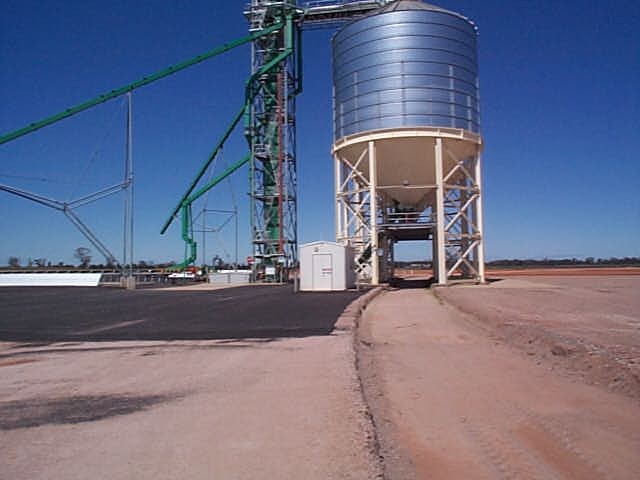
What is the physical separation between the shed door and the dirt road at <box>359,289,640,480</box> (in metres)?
18.8

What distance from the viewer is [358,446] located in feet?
14.2

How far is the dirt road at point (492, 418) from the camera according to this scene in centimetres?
402

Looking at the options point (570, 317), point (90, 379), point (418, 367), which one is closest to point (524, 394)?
point (418, 367)

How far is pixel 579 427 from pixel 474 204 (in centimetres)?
2721

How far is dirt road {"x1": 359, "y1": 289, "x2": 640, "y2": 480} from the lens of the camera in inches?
158

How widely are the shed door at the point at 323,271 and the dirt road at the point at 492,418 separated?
18848mm

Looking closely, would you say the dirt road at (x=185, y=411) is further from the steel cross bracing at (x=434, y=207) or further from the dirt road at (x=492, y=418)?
the steel cross bracing at (x=434, y=207)

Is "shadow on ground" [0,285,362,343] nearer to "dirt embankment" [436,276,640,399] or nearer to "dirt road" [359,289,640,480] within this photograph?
"dirt road" [359,289,640,480]

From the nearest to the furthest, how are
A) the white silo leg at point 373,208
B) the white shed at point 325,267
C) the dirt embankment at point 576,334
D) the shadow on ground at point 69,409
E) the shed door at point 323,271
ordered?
the shadow on ground at point 69,409 → the dirt embankment at point 576,334 → the white shed at point 325,267 → the shed door at point 323,271 → the white silo leg at point 373,208

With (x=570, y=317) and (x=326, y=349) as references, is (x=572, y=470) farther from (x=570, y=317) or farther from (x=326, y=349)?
(x=570, y=317)

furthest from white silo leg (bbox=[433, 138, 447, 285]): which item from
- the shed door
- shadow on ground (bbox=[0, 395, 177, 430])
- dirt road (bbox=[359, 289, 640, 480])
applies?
shadow on ground (bbox=[0, 395, 177, 430])

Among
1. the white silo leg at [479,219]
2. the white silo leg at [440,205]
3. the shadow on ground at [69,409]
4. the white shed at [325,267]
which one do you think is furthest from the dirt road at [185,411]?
the white silo leg at [479,219]

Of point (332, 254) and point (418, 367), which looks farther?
point (332, 254)

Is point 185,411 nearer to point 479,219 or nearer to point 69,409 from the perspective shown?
point 69,409
